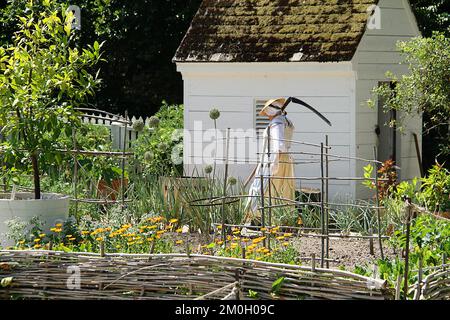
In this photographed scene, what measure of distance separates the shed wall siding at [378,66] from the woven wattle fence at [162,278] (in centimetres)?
933

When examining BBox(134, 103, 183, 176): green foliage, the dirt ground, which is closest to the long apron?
the dirt ground

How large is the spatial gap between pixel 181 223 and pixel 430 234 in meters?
5.20

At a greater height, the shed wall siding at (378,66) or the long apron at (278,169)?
the shed wall siding at (378,66)

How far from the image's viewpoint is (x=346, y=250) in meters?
12.1

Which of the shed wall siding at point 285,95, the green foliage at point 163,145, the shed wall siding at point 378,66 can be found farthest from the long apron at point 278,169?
the green foliage at point 163,145

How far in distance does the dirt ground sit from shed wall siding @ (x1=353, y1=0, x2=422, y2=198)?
3.85 meters

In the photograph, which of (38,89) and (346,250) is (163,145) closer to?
(346,250)

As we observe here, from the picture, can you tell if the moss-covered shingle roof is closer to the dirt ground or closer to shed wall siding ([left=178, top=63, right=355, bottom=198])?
shed wall siding ([left=178, top=63, right=355, bottom=198])

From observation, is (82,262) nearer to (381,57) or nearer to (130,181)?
(130,181)

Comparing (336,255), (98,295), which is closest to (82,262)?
(98,295)

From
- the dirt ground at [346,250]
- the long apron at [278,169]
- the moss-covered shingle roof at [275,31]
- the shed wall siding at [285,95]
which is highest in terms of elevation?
the moss-covered shingle roof at [275,31]

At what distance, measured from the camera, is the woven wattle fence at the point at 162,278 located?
22.7ft

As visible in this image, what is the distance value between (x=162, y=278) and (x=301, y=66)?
378 inches

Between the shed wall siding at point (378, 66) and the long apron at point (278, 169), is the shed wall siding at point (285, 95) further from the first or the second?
the long apron at point (278, 169)
